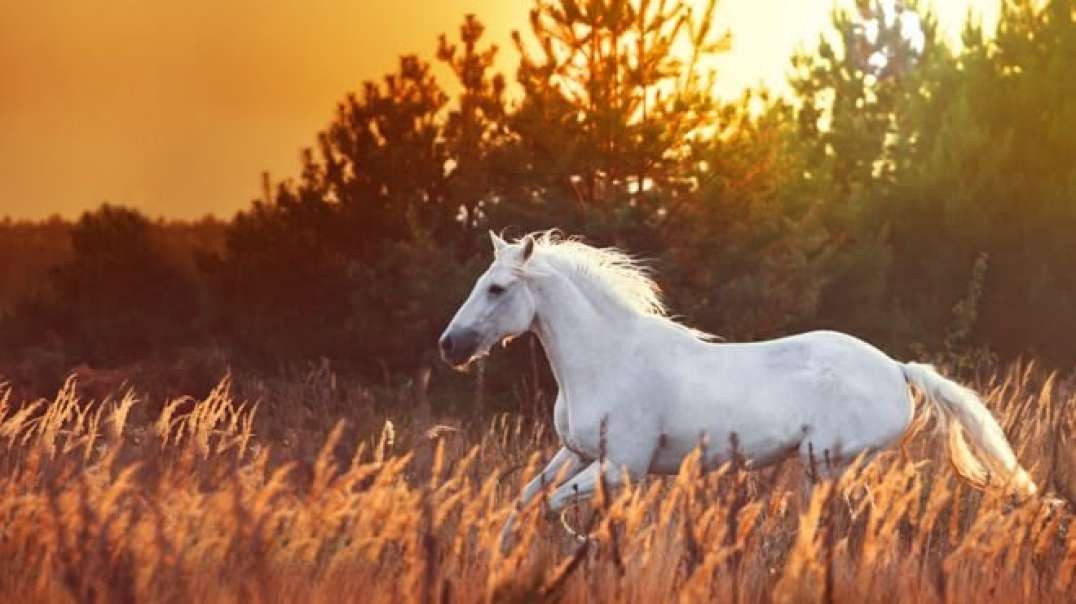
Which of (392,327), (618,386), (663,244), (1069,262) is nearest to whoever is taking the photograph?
→ (618,386)

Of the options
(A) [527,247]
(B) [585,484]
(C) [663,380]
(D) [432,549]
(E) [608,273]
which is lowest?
(B) [585,484]

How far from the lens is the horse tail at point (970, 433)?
27.4 ft

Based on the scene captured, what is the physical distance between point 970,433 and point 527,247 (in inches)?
92.6

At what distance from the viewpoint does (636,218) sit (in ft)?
49.9

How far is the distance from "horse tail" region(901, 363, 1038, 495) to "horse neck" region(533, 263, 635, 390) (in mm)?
1625

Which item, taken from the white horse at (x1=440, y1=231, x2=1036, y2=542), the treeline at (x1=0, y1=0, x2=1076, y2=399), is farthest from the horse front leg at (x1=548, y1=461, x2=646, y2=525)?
the treeline at (x1=0, y1=0, x2=1076, y2=399)

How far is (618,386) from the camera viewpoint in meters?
8.29

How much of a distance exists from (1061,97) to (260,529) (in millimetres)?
Result: 25901

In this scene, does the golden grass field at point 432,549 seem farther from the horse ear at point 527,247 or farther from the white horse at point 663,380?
the horse ear at point 527,247

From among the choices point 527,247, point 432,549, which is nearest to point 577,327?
point 527,247

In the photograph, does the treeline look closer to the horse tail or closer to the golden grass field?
the horse tail

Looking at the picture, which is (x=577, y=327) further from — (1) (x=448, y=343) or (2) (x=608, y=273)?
(1) (x=448, y=343)

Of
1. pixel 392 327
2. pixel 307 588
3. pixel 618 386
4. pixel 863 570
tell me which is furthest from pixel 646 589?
pixel 392 327

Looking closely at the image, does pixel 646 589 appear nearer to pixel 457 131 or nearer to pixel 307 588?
pixel 307 588
